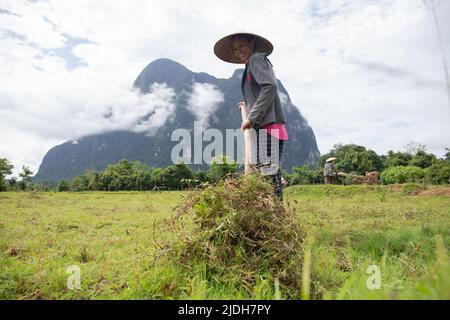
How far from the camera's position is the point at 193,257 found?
7.86 feet

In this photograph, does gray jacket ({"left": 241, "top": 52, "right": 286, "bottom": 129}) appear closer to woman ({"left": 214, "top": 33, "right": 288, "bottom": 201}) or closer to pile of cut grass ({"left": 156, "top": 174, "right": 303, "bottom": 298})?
woman ({"left": 214, "top": 33, "right": 288, "bottom": 201})

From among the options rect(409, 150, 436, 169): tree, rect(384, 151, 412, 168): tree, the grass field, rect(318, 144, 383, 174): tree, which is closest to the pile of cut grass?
the grass field

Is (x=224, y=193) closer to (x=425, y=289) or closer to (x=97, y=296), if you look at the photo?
(x=97, y=296)

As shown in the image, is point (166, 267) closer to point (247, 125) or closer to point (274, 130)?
point (247, 125)

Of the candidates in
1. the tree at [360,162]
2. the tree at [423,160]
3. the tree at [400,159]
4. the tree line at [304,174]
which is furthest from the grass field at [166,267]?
the tree at [360,162]

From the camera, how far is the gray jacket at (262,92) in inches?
144

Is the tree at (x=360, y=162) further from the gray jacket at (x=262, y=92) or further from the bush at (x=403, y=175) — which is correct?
the gray jacket at (x=262, y=92)

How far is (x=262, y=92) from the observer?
3.67 m

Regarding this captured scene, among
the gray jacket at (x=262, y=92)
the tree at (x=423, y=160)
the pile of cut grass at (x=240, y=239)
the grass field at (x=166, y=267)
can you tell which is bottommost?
the grass field at (x=166, y=267)

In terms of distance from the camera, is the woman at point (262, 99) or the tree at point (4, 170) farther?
the tree at point (4, 170)

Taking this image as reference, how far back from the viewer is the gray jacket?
3.66 m

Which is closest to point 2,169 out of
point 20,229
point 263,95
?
point 20,229

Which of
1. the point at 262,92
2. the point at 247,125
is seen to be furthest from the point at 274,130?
the point at 262,92
